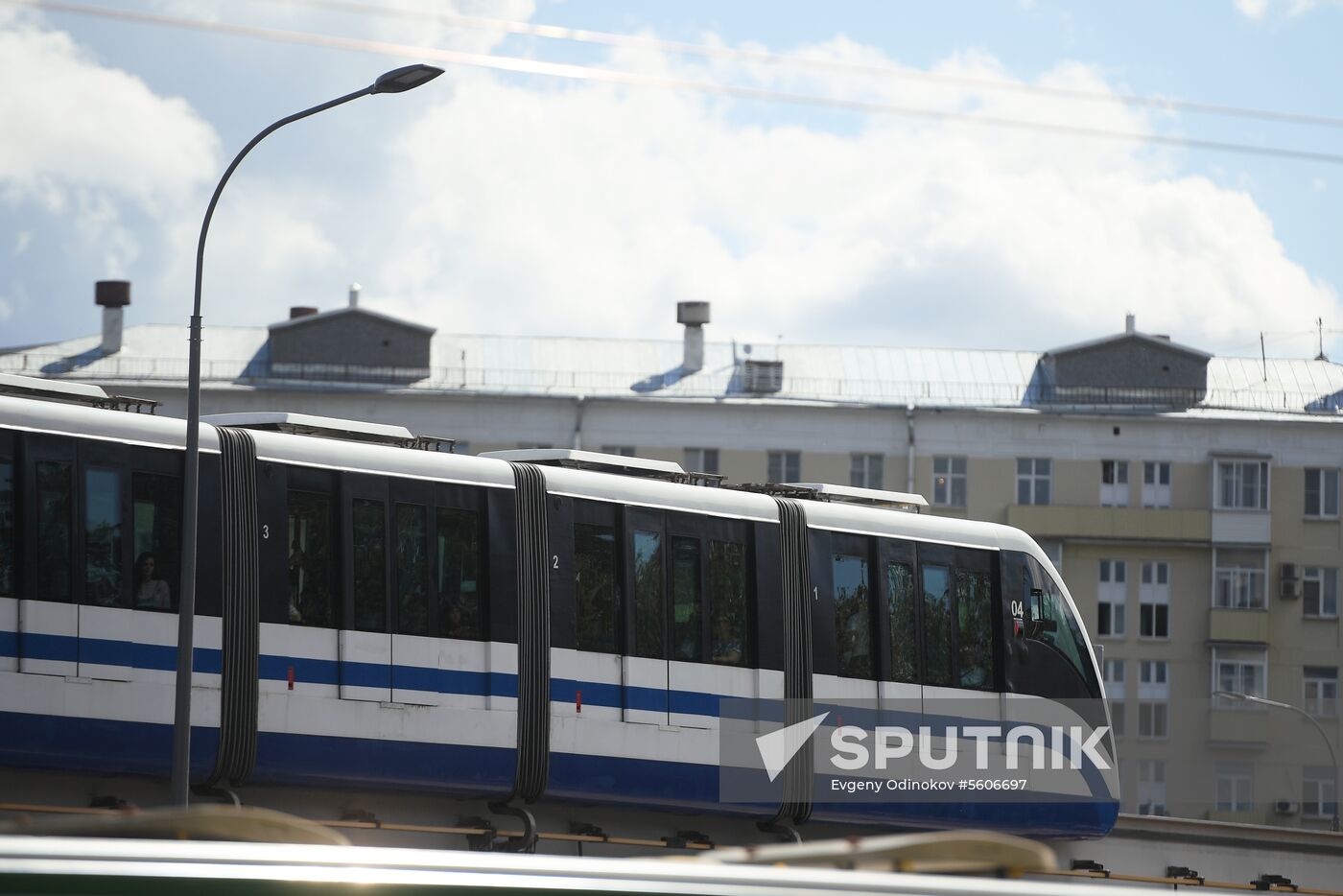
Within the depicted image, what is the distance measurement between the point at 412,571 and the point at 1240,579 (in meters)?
54.6

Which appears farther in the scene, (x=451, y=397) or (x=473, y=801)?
(x=451, y=397)

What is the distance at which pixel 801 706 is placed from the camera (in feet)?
53.7

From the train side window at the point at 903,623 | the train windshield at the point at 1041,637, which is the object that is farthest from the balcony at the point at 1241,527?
the train side window at the point at 903,623

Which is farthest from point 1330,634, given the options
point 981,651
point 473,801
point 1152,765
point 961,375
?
point 473,801

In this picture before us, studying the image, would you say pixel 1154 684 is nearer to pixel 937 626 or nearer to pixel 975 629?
pixel 975 629

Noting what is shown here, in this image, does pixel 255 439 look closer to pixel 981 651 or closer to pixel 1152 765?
pixel 981 651

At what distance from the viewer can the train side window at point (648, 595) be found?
1552 cm

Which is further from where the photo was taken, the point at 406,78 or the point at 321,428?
the point at 406,78

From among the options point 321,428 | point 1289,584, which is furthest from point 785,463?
point 321,428

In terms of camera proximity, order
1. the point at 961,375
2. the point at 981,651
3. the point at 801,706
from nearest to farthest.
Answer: the point at 801,706, the point at 981,651, the point at 961,375

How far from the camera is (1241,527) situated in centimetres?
6397

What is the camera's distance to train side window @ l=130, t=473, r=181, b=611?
44.2 feet

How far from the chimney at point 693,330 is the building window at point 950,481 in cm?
962

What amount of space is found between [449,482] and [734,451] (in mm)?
47981
